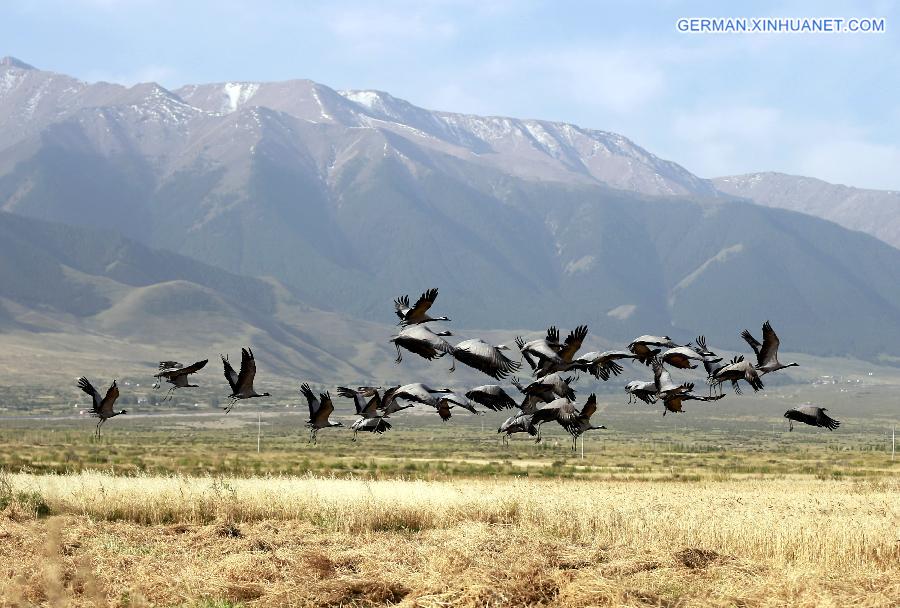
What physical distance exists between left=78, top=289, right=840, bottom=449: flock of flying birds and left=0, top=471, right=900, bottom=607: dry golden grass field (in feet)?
8.73

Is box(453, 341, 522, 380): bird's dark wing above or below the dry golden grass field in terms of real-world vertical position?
above

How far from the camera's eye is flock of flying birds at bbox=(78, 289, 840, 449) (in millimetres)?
16438

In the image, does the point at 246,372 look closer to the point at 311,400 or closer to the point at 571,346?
the point at 311,400

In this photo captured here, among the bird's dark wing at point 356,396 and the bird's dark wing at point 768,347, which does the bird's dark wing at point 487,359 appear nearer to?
the bird's dark wing at point 356,396

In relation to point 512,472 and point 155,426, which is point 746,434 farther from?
point 512,472

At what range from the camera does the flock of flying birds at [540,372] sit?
16438 millimetres

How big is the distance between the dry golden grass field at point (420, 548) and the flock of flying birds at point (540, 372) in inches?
105

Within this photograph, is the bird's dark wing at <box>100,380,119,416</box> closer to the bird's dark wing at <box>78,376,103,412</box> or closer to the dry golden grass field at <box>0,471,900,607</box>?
the bird's dark wing at <box>78,376,103,412</box>

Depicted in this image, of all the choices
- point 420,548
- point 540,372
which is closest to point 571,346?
point 540,372

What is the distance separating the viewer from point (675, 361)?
17969 mm

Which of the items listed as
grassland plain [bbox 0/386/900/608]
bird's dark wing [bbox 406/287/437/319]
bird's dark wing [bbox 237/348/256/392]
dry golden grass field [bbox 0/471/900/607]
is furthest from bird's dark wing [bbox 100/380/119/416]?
bird's dark wing [bbox 406/287/437/319]

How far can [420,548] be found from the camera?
2311 centimetres

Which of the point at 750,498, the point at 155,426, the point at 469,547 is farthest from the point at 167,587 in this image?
the point at 155,426

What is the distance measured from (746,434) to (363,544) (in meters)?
132
